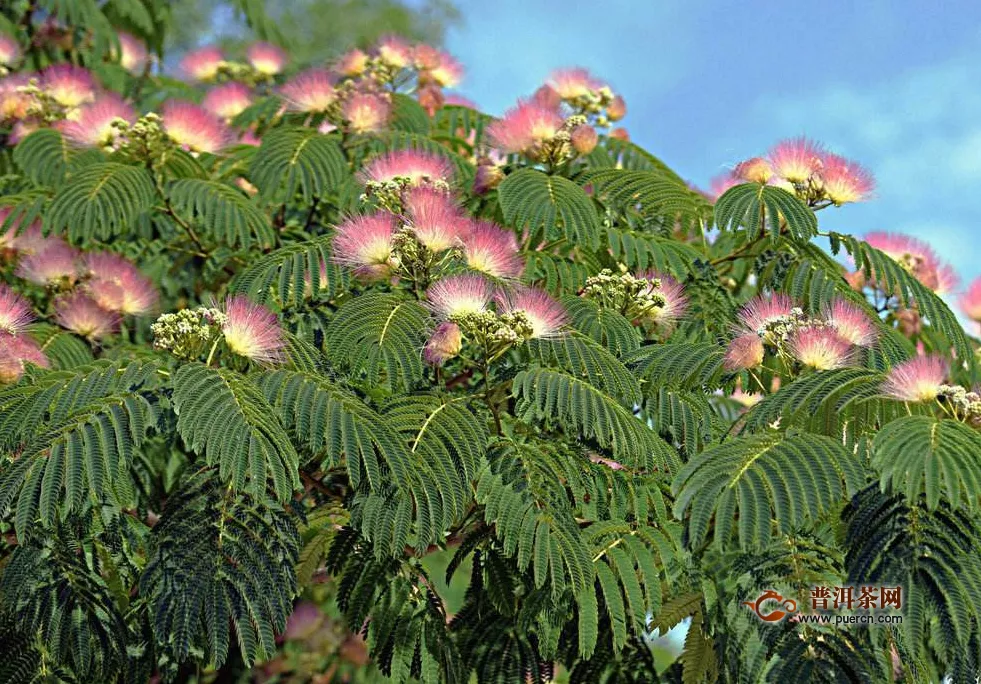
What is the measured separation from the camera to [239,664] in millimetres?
6719

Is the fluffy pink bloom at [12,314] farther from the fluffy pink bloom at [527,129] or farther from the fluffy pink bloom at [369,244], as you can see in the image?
the fluffy pink bloom at [527,129]

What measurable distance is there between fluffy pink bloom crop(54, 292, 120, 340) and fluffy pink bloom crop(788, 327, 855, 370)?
7.81 feet

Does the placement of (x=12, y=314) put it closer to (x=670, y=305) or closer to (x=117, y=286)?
(x=117, y=286)

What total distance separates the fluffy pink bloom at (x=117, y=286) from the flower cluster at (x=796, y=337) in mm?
2174

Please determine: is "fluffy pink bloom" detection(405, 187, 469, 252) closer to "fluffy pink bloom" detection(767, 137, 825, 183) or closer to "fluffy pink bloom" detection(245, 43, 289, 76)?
"fluffy pink bloom" detection(767, 137, 825, 183)

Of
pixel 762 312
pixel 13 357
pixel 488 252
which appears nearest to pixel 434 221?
pixel 488 252

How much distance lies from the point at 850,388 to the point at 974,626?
0.68m

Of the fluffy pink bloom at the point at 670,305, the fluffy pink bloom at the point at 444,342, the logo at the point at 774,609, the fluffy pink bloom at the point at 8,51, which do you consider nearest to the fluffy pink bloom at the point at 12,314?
the fluffy pink bloom at the point at 444,342

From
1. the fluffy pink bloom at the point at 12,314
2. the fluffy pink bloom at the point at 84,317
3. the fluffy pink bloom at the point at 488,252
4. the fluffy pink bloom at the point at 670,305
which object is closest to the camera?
the fluffy pink bloom at the point at 488,252

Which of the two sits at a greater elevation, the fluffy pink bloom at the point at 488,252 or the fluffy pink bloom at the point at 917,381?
the fluffy pink bloom at the point at 488,252

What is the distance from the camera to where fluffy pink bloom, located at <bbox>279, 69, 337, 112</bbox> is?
5.41 meters

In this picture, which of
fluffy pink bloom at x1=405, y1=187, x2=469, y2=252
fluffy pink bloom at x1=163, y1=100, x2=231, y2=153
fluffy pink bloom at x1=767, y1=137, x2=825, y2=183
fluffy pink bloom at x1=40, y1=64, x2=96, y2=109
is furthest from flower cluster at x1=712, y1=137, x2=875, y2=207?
fluffy pink bloom at x1=40, y1=64, x2=96, y2=109

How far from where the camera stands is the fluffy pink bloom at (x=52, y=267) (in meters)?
4.79

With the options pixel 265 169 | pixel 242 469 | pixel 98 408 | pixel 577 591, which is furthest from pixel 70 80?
pixel 577 591
